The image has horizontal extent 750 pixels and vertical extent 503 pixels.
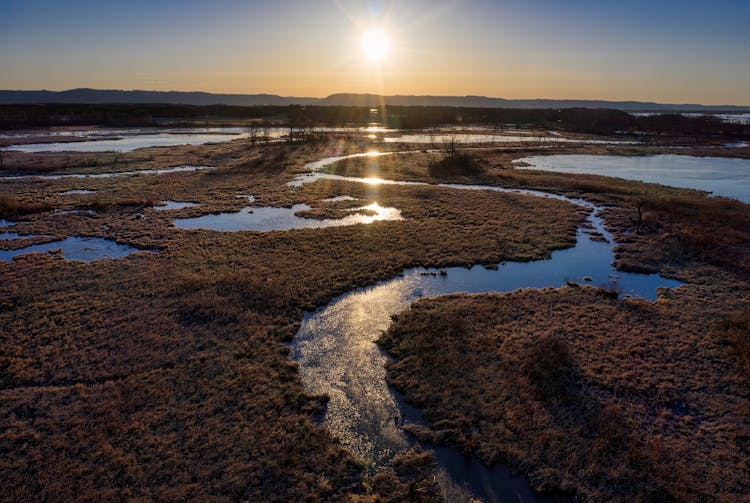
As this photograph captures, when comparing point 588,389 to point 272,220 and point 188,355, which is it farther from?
point 272,220

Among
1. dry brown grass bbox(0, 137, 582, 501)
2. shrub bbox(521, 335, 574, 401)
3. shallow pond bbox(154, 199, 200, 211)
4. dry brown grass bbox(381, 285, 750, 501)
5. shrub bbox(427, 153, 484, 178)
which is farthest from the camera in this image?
shrub bbox(427, 153, 484, 178)

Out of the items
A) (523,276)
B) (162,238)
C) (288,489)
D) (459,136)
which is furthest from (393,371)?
(459,136)

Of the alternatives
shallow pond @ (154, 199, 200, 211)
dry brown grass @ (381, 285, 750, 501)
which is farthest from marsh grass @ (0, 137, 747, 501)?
shallow pond @ (154, 199, 200, 211)

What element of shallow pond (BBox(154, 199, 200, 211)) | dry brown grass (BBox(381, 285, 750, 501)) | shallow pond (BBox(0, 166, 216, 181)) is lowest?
dry brown grass (BBox(381, 285, 750, 501))

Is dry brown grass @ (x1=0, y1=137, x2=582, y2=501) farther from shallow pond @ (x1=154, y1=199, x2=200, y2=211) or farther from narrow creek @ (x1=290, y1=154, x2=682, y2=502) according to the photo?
shallow pond @ (x1=154, y1=199, x2=200, y2=211)

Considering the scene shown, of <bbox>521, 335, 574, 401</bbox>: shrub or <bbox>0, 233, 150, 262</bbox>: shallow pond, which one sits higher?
<bbox>0, 233, 150, 262</bbox>: shallow pond

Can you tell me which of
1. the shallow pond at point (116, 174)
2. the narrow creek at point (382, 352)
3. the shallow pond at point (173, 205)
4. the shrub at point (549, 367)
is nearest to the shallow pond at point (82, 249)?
the shallow pond at point (173, 205)

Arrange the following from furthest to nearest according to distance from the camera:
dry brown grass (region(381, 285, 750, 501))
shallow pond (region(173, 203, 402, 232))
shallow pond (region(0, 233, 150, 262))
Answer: shallow pond (region(173, 203, 402, 232)), shallow pond (region(0, 233, 150, 262)), dry brown grass (region(381, 285, 750, 501))

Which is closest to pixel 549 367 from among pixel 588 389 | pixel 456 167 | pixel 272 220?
pixel 588 389
